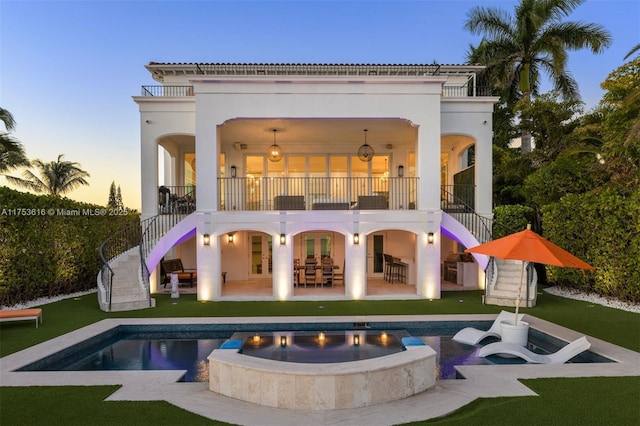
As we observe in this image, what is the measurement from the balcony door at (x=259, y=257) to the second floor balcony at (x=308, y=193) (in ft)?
4.73

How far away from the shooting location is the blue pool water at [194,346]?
7035 millimetres

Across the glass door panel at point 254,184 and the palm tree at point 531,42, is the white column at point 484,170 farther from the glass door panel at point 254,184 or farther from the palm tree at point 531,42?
the glass door panel at point 254,184

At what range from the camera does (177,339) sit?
886 cm

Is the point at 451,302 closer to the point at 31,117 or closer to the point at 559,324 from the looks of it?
the point at 559,324

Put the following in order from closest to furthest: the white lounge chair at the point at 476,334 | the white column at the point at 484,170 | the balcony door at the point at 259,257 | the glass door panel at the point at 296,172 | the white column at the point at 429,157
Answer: the white lounge chair at the point at 476,334 → the white column at the point at 429,157 → the white column at the point at 484,170 → the balcony door at the point at 259,257 → the glass door panel at the point at 296,172

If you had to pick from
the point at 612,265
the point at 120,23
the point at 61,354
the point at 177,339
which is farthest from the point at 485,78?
the point at 61,354

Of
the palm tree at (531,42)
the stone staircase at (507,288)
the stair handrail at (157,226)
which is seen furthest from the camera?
the palm tree at (531,42)

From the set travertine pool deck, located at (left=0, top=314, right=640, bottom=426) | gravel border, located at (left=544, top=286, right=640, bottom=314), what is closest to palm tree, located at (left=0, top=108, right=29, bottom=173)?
travertine pool deck, located at (left=0, top=314, right=640, bottom=426)

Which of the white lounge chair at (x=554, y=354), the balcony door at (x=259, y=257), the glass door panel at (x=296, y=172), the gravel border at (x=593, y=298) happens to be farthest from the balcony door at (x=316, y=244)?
the white lounge chair at (x=554, y=354)

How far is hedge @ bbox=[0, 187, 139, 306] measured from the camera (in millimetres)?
10703

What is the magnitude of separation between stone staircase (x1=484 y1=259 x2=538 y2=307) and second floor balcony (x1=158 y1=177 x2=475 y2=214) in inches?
117

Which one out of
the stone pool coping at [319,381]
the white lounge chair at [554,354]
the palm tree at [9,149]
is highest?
the palm tree at [9,149]

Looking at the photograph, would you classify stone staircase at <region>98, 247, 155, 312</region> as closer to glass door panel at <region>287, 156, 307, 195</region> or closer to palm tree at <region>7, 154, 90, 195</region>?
glass door panel at <region>287, 156, 307, 195</region>

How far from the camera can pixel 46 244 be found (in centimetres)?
1195
